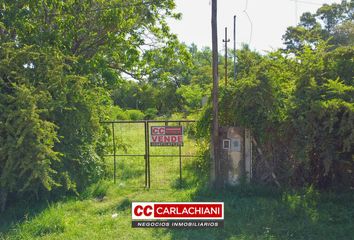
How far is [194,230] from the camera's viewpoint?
488cm

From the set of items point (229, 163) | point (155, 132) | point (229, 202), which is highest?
point (155, 132)

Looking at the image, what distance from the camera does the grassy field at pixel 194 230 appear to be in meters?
4.77

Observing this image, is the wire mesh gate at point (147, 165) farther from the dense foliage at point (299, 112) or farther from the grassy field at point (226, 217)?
the dense foliage at point (299, 112)

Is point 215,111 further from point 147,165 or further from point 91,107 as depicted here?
point 91,107

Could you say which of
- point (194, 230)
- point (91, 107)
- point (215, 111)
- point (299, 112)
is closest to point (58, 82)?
point (91, 107)

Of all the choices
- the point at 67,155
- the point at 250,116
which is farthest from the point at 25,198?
the point at 250,116

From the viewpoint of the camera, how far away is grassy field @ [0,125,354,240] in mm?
4766

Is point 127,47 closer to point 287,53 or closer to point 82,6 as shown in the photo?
point 82,6

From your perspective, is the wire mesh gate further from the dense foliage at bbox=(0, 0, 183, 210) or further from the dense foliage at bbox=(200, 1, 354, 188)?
the dense foliage at bbox=(200, 1, 354, 188)

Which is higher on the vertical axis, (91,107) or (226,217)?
(91,107)

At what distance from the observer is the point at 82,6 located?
26.6 ft

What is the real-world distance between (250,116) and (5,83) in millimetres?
4802

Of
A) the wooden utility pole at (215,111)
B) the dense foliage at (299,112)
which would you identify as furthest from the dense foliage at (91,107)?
the wooden utility pole at (215,111)

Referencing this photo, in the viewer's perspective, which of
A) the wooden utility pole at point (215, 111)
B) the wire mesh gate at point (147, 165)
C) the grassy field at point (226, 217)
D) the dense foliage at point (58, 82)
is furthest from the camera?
the wire mesh gate at point (147, 165)
